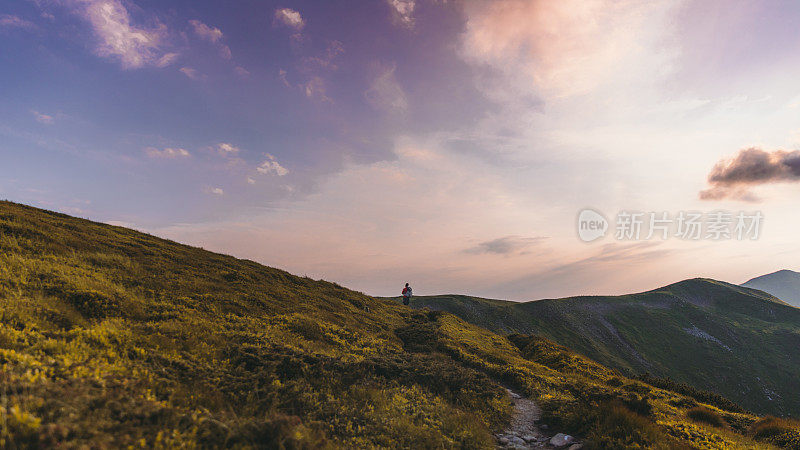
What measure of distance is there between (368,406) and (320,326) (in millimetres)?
10051

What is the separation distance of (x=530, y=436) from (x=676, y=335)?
117m

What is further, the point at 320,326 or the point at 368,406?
the point at 320,326

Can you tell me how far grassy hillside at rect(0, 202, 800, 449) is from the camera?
645cm

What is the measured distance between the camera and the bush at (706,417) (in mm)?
16578

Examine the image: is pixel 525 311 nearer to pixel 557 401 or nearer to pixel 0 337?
pixel 557 401

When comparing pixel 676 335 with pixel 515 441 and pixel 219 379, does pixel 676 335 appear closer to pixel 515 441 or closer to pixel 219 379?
pixel 515 441

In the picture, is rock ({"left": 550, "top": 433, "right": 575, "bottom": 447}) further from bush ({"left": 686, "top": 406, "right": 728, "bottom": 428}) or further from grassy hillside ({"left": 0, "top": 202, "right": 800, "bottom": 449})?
bush ({"left": 686, "top": 406, "right": 728, "bottom": 428})

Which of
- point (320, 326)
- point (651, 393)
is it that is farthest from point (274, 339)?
point (651, 393)

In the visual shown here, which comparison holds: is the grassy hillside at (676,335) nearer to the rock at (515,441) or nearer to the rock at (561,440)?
the rock at (561,440)

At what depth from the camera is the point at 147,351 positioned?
1032 cm

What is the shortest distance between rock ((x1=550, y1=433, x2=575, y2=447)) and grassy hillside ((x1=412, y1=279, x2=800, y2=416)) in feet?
185

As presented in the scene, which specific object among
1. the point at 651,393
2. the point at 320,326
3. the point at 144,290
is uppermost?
the point at 144,290

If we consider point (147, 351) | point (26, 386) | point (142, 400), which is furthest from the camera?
point (147, 351)

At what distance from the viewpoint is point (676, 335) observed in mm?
94312
